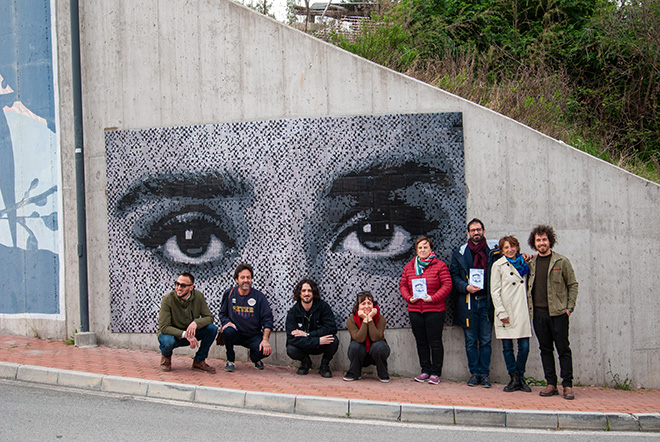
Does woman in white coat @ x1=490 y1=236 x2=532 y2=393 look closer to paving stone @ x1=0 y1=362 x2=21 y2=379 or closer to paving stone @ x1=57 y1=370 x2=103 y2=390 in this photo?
paving stone @ x1=57 y1=370 x2=103 y2=390

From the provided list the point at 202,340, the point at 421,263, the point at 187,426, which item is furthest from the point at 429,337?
the point at 187,426

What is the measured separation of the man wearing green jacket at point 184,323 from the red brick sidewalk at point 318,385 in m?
0.23

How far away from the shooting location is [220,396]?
6.74 meters

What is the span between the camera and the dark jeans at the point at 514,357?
7.50m

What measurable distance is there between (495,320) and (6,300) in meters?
7.73

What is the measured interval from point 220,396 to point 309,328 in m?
1.71

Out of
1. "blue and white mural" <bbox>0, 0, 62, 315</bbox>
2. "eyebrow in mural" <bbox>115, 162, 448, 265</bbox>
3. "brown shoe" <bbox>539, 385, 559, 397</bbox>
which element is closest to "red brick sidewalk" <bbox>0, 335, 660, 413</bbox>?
"brown shoe" <bbox>539, 385, 559, 397</bbox>

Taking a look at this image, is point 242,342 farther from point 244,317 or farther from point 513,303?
point 513,303

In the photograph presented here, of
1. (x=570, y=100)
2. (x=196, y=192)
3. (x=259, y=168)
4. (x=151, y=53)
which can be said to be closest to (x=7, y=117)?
(x=151, y=53)

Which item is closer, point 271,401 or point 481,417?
point 481,417

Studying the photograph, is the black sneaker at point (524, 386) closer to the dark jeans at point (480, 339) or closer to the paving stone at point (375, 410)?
the dark jeans at point (480, 339)

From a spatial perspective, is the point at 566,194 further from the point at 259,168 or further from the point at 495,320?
the point at 259,168

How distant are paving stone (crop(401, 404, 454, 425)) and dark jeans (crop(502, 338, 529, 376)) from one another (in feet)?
5.33

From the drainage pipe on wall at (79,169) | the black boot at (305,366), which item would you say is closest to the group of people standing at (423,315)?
the black boot at (305,366)
